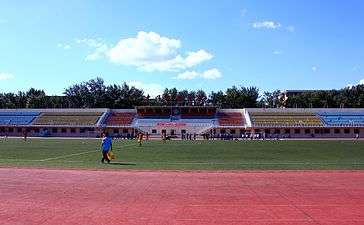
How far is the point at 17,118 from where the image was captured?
407 ft

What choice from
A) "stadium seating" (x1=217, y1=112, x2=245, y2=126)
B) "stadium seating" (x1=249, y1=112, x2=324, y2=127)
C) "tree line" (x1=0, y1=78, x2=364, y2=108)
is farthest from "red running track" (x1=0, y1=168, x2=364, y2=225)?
"tree line" (x1=0, y1=78, x2=364, y2=108)

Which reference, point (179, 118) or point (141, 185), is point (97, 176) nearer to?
point (141, 185)

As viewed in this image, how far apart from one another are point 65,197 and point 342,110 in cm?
11502

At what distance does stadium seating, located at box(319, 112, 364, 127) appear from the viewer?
113m


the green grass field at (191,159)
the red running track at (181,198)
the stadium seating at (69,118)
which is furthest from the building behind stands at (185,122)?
the red running track at (181,198)

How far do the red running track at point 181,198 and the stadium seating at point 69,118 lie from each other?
328ft

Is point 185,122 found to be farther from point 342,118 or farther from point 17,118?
point 17,118

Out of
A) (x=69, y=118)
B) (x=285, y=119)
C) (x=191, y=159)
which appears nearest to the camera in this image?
(x=191, y=159)

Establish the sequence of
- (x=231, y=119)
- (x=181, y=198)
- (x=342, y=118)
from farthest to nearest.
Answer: (x=231, y=119)
(x=342, y=118)
(x=181, y=198)

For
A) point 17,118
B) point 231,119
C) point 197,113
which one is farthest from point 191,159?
point 17,118

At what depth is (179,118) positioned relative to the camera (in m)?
123

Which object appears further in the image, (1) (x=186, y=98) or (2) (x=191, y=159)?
(1) (x=186, y=98)

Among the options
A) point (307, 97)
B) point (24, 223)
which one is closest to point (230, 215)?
point (24, 223)

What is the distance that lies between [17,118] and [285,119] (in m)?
64.2
